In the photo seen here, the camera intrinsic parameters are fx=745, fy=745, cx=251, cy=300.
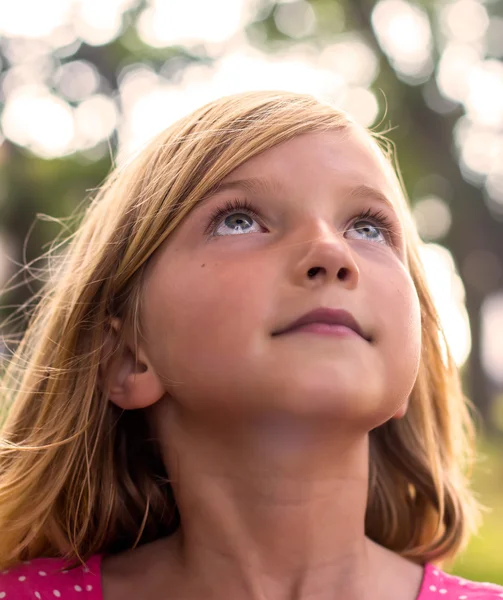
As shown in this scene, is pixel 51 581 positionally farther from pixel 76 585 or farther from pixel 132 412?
pixel 132 412

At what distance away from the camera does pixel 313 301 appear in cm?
147

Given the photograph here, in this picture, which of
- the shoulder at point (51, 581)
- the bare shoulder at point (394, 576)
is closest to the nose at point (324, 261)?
the bare shoulder at point (394, 576)

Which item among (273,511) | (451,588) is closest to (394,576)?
(451,588)

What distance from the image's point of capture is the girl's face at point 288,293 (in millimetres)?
1453

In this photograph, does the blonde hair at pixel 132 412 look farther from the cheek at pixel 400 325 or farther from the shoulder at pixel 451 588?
the cheek at pixel 400 325

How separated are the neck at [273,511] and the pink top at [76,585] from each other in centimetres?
20

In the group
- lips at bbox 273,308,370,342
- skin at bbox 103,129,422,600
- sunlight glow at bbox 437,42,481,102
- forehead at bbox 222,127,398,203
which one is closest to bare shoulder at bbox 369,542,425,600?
skin at bbox 103,129,422,600

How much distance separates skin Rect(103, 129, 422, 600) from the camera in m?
1.47

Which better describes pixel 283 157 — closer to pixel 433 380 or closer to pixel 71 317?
pixel 71 317

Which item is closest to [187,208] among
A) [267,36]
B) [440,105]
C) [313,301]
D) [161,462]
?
[313,301]

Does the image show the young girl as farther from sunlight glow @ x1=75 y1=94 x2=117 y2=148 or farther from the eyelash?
sunlight glow @ x1=75 y1=94 x2=117 y2=148

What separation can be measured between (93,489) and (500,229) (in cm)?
871

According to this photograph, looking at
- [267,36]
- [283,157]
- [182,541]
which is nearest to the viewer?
[283,157]

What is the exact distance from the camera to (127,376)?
1.75m
